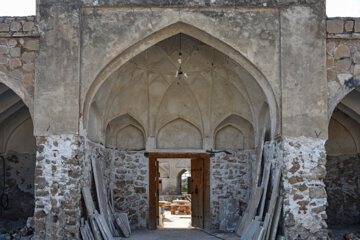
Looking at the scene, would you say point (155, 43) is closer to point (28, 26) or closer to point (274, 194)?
point (28, 26)

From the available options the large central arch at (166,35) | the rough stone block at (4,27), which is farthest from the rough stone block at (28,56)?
the large central arch at (166,35)

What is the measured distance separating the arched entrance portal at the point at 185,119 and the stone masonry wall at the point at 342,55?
243 cm

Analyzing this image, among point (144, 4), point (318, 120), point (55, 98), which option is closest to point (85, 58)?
point (55, 98)

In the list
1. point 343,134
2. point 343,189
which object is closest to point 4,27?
point 343,134

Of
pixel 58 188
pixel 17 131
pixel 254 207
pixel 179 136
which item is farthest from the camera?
pixel 179 136

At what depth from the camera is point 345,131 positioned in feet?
34.0

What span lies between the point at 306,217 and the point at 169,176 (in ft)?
53.7

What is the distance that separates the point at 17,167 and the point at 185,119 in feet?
14.3

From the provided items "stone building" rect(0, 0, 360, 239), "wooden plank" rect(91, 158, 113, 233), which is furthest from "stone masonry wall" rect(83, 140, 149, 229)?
"stone building" rect(0, 0, 360, 239)

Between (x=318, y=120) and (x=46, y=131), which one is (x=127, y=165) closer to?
(x=46, y=131)

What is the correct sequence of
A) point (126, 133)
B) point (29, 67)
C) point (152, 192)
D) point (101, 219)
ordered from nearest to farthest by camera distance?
point (29, 67) < point (101, 219) < point (152, 192) < point (126, 133)

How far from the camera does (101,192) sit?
8805 millimetres

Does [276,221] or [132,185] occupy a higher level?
[132,185]

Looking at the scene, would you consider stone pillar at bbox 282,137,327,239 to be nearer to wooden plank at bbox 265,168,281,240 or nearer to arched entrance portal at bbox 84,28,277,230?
wooden plank at bbox 265,168,281,240
